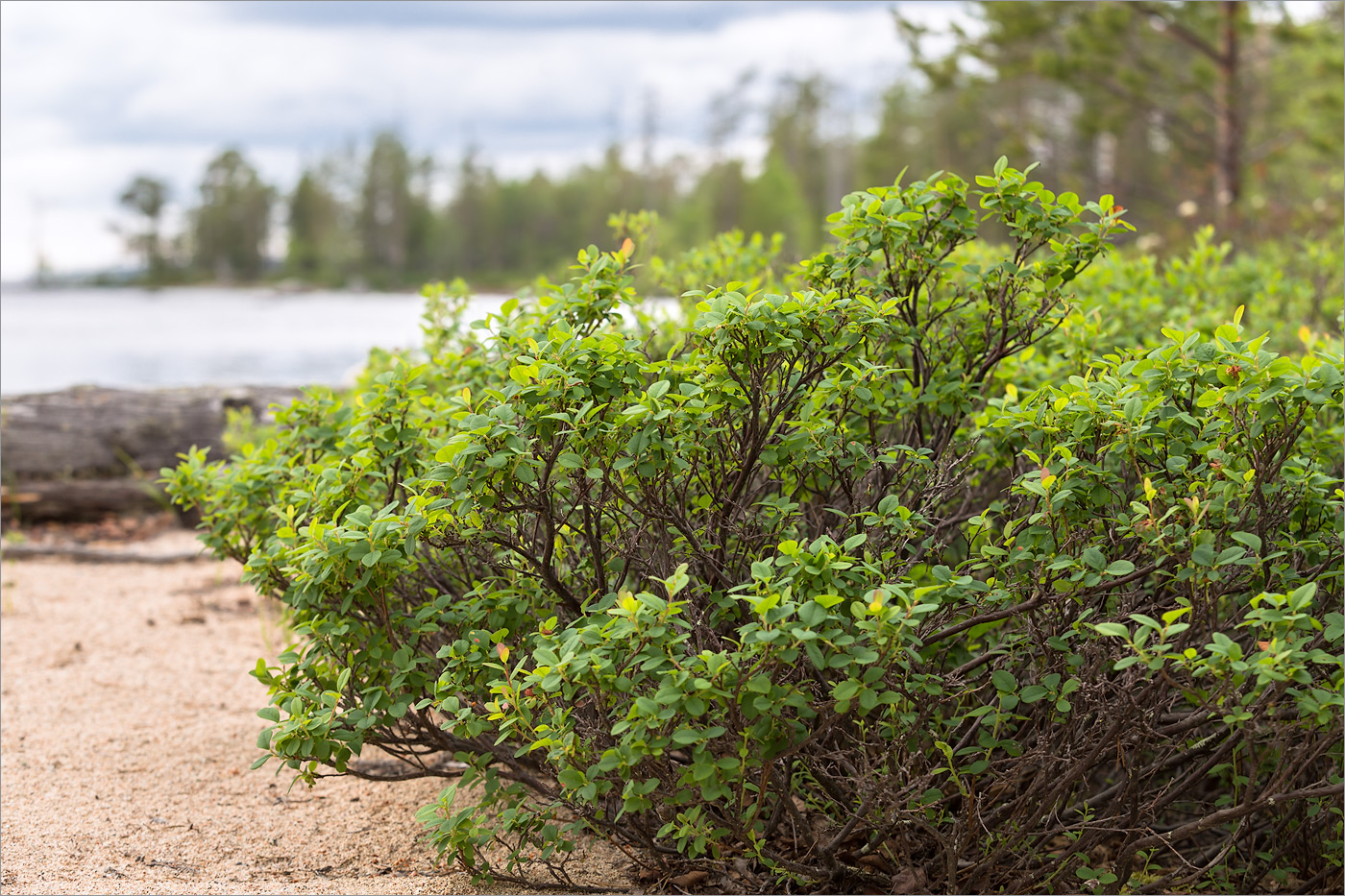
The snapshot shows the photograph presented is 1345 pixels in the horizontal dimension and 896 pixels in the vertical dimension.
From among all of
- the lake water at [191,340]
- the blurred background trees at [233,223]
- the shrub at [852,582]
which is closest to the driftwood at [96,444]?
the lake water at [191,340]

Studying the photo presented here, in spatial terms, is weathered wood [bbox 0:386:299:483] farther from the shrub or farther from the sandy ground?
the shrub

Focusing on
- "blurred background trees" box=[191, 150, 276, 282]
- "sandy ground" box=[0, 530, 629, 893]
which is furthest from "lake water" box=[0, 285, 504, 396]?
"blurred background trees" box=[191, 150, 276, 282]

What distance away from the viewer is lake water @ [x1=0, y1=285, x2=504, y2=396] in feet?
42.4

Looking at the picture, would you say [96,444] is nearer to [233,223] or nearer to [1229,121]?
[1229,121]

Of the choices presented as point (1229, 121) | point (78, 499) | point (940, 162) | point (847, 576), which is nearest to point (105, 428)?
point (78, 499)

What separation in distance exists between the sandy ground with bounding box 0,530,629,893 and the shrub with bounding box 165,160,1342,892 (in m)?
0.40

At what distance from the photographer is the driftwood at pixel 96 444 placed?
671cm

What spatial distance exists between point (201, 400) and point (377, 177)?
180 ft

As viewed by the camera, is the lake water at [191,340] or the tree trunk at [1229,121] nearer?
the tree trunk at [1229,121]

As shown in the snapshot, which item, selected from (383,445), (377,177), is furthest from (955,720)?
(377,177)

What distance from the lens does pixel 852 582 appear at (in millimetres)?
1830

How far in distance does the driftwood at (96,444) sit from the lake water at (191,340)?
503mm

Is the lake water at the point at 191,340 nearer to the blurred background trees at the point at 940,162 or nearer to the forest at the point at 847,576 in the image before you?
the forest at the point at 847,576

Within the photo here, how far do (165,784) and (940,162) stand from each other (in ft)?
128
